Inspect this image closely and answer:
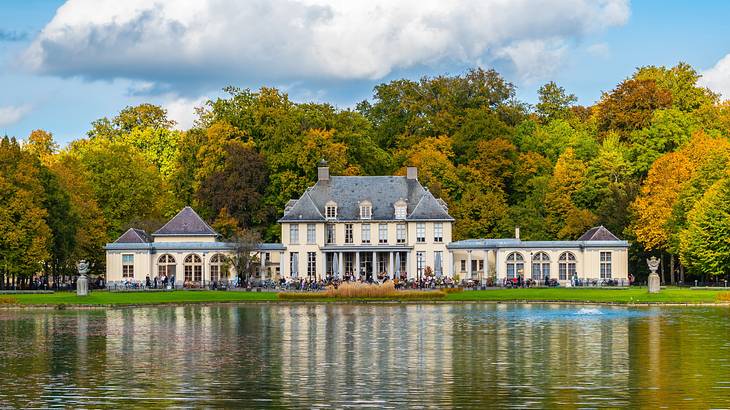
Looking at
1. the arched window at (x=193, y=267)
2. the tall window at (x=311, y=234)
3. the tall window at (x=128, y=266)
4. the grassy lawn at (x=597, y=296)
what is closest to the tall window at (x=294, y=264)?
the tall window at (x=311, y=234)

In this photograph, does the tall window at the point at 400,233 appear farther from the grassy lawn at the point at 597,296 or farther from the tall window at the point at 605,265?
the grassy lawn at the point at 597,296

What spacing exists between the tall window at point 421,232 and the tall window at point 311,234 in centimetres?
758

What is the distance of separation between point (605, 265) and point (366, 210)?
1795cm

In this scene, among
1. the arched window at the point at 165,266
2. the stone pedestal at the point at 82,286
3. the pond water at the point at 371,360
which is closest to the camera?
the pond water at the point at 371,360

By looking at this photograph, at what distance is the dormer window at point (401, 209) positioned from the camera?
94.6 metres

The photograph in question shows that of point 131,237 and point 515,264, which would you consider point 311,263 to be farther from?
point 515,264

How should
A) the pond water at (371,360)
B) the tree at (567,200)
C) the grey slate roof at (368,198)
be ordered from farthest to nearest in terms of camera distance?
1. the tree at (567,200)
2. the grey slate roof at (368,198)
3. the pond water at (371,360)

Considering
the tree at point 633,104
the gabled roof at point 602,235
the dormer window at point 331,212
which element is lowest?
the gabled roof at point 602,235

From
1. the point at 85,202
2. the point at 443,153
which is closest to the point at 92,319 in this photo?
the point at 85,202

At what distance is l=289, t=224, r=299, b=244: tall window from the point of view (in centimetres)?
9438

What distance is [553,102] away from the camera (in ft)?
384

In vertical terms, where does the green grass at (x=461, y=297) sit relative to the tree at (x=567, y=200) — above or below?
below

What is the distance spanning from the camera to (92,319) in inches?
2116

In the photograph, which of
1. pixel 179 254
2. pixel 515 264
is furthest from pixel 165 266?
pixel 515 264
